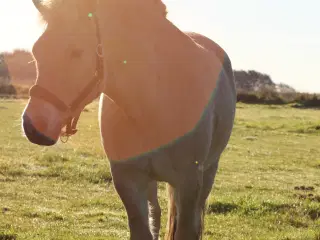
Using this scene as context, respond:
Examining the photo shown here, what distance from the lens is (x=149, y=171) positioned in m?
3.60

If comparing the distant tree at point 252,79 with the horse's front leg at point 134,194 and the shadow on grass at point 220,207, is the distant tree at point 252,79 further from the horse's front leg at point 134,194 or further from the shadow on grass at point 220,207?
the horse's front leg at point 134,194

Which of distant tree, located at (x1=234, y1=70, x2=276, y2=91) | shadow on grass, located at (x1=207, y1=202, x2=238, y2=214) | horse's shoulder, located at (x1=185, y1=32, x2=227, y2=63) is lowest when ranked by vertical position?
shadow on grass, located at (x1=207, y1=202, x2=238, y2=214)

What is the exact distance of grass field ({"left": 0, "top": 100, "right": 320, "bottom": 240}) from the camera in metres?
6.28

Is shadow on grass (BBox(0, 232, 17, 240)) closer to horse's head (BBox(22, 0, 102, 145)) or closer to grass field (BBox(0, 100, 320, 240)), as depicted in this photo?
grass field (BBox(0, 100, 320, 240))

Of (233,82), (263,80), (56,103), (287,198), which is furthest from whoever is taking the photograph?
(263,80)

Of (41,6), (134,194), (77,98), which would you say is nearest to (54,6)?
(41,6)

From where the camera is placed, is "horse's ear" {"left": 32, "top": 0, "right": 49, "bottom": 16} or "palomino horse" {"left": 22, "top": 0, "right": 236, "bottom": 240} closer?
"palomino horse" {"left": 22, "top": 0, "right": 236, "bottom": 240}

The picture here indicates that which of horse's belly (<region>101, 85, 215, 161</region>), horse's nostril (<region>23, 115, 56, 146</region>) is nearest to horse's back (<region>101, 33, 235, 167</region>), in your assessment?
horse's belly (<region>101, 85, 215, 161</region>)

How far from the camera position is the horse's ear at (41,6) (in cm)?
296

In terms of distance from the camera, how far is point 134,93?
330cm

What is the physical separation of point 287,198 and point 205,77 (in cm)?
531

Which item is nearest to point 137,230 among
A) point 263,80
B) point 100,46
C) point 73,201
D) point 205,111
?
point 205,111

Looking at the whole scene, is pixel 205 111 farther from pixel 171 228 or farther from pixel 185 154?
pixel 171 228

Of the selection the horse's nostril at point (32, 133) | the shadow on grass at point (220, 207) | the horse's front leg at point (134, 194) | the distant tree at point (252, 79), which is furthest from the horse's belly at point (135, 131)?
the distant tree at point (252, 79)
